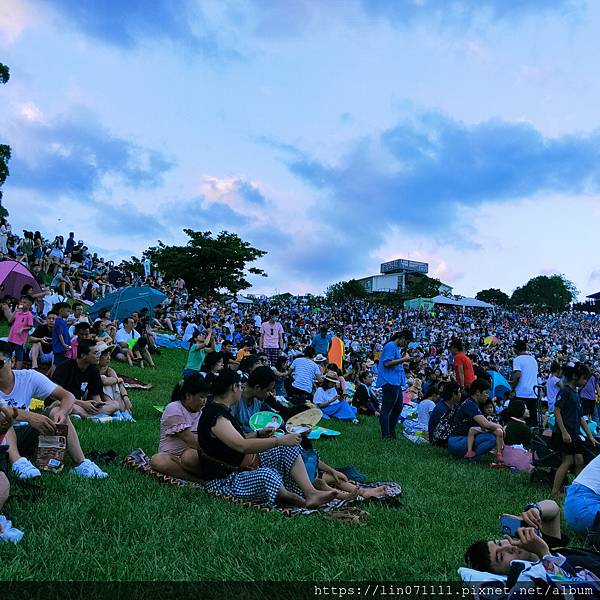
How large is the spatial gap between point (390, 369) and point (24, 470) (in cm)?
565

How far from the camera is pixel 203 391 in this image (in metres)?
5.23

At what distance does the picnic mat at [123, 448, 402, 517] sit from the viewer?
13.7 feet

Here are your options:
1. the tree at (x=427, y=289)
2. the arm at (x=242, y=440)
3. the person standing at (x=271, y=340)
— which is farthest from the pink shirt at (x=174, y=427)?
the tree at (x=427, y=289)

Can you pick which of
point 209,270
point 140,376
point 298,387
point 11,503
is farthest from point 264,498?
point 209,270

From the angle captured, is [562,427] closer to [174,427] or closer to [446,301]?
[174,427]

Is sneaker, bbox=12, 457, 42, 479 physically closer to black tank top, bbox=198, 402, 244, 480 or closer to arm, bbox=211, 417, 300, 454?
black tank top, bbox=198, 402, 244, 480

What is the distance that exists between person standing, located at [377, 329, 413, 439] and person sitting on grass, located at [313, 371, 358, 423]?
2.32m

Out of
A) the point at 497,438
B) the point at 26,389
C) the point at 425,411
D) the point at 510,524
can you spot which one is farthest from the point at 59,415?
the point at 425,411

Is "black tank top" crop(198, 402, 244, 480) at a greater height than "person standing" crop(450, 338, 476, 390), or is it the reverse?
"person standing" crop(450, 338, 476, 390)

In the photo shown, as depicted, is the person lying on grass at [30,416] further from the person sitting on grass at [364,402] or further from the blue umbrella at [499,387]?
the blue umbrella at [499,387]

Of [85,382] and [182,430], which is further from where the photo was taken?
[85,382]

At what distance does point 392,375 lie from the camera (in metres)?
8.63

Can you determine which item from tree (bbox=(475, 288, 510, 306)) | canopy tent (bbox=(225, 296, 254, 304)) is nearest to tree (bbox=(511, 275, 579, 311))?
tree (bbox=(475, 288, 510, 306))

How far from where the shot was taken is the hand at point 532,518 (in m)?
3.20
